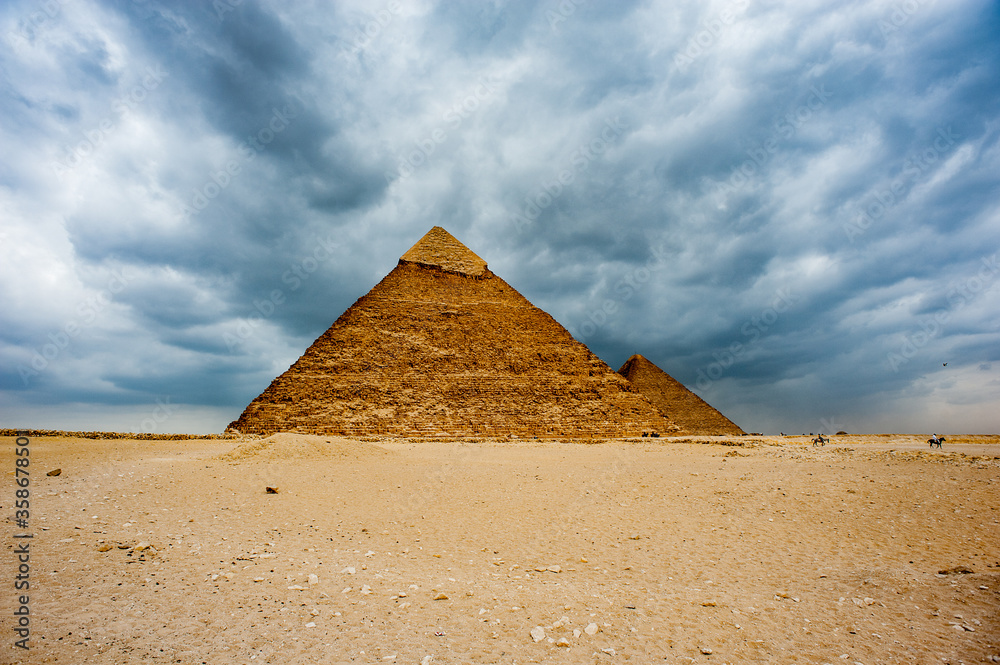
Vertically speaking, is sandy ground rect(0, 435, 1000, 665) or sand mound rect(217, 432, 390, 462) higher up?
sand mound rect(217, 432, 390, 462)

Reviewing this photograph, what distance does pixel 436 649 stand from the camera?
9.15 ft

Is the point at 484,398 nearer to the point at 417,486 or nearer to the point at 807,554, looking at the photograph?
the point at 417,486

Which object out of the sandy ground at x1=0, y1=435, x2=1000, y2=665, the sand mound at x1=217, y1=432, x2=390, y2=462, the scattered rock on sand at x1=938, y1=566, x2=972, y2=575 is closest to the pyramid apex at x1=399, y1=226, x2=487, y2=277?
the sand mound at x1=217, y1=432, x2=390, y2=462

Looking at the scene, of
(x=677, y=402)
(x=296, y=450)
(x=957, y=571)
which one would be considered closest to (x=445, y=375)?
(x=296, y=450)

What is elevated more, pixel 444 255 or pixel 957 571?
pixel 444 255

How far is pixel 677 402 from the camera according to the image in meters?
48.2

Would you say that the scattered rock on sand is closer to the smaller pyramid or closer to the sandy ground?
the sandy ground

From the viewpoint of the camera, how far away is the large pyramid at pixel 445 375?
2970cm

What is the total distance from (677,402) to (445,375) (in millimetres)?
28049

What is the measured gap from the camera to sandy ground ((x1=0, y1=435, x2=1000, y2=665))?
2805mm

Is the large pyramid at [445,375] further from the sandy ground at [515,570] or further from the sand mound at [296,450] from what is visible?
the sandy ground at [515,570]

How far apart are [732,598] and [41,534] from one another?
22.9 ft

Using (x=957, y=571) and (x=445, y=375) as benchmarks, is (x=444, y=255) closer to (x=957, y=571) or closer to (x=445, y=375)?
(x=445, y=375)

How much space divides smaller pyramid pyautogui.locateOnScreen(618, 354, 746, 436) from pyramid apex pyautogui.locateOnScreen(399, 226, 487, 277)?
2183 cm
